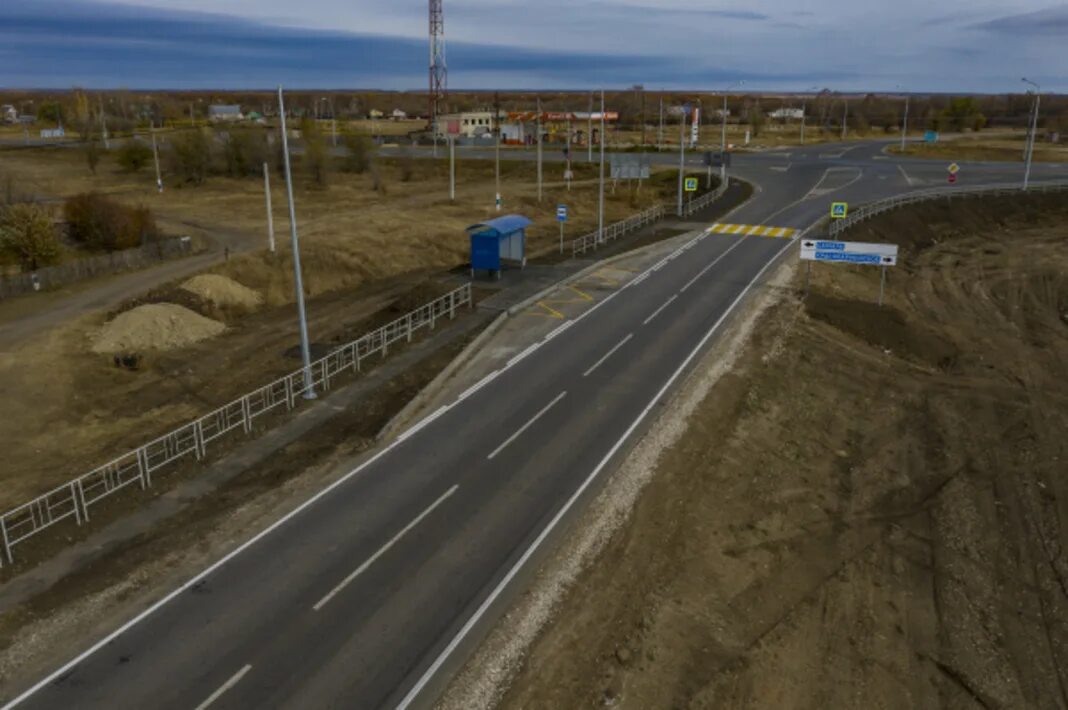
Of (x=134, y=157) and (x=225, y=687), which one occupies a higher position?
(x=134, y=157)

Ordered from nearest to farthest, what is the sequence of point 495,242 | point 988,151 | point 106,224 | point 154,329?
point 154,329
point 495,242
point 106,224
point 988,151

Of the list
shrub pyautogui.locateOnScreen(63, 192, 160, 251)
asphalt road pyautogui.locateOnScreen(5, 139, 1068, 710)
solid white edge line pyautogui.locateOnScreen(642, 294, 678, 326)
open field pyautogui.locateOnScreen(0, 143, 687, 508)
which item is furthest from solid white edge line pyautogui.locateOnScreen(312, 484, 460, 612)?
shrub pyautogui.locateOnScreen(63, 192, 160, 251)

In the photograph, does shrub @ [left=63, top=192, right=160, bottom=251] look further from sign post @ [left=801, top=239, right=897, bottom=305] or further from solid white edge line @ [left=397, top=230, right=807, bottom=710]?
sign post @ [left=801, top=239, right=897, bottom=305]

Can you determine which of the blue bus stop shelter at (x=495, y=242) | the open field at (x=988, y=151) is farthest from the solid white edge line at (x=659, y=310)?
the open field at (x=988, y=151)

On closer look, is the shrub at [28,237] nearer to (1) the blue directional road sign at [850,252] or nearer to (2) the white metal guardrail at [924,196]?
(1) the blue directional road sign at [850,252]

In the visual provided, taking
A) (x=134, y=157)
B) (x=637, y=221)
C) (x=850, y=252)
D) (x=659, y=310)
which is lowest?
(x=659, y=310)

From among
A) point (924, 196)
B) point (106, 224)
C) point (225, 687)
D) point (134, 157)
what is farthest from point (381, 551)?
point (134, 157)

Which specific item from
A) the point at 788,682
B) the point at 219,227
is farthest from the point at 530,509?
the point at 219,227

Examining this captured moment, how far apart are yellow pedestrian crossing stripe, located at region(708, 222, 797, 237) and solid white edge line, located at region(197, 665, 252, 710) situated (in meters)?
39.1

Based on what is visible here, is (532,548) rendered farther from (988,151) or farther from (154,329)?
(988,151)

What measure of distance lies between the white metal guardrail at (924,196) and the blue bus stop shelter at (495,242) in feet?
61.9

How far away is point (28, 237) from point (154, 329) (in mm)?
11183

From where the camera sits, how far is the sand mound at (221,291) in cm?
3388

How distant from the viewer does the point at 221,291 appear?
34.4m
